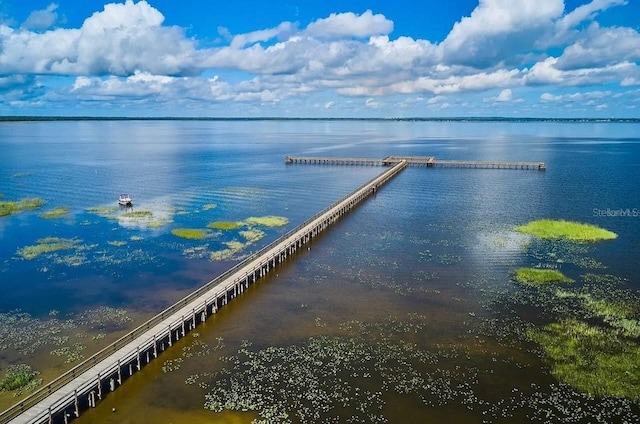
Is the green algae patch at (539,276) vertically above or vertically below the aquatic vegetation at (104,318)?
above

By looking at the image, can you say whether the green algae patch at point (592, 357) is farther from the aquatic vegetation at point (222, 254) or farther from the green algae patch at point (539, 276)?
the aquatic vegetation at point (222, 254)

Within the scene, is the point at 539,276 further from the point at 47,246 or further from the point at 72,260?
the point at 47,246

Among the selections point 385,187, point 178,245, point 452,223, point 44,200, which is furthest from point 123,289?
point 385,187

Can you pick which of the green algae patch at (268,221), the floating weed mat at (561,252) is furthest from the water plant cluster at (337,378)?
the green algae patch at (268,221)

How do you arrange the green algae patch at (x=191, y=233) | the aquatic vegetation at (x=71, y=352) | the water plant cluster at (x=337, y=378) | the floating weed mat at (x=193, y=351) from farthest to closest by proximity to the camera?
the green algae patch at (x=191, y=233) < the aquatic vegetation at (x=71, y=352) < the floating weed mat at (x=193, y=351) < the water plant cluster at (x=337, y=378)

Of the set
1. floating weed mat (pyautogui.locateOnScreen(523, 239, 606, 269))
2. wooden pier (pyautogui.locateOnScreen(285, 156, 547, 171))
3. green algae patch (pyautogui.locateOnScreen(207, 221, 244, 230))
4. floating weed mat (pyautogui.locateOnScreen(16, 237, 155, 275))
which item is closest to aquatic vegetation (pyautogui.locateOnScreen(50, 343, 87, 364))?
floating weed mat (pyautogui.locateOnScreen(16, 237, 155, 275))
